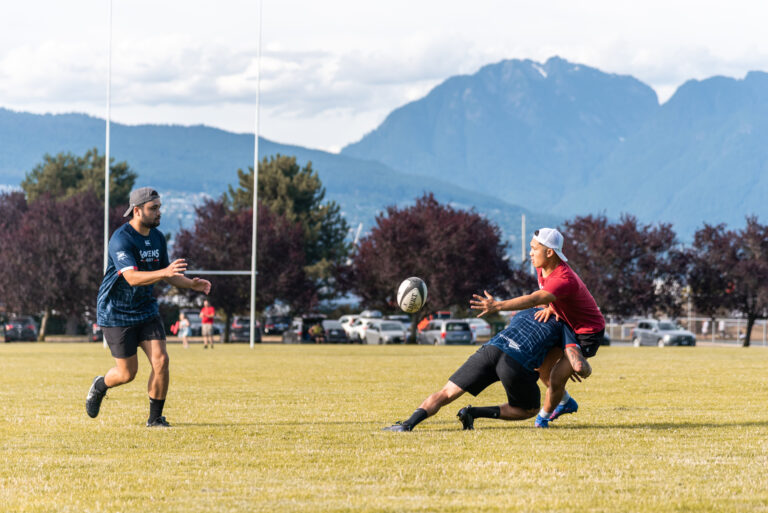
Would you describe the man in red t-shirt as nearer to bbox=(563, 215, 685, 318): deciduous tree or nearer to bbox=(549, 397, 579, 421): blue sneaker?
bbox=(549, 397, 579, 421): blue sneaker

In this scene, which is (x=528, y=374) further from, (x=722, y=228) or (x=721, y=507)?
(x=722, y=228)

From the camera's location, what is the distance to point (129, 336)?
1080 cm

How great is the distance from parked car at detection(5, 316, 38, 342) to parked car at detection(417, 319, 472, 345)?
21.8 metres

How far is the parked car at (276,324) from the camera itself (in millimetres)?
75438

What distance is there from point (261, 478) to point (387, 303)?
53.2 m

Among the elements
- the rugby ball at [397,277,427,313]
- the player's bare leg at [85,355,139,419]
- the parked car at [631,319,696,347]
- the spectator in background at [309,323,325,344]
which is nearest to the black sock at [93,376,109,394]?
the player's bare leg at [85,355,139,419]

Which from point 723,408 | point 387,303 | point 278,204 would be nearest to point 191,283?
point 723,408

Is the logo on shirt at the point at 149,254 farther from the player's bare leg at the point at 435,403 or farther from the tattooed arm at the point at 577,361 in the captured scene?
the tattooed arm at the point at 577,361

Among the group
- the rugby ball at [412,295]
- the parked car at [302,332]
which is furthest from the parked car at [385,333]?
the rugby ball at [412,295]

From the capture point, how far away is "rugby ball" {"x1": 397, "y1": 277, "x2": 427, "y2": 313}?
12781 millimetres

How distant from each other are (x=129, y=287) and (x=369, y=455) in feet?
10.8

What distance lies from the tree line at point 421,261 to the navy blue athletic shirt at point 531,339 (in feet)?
157

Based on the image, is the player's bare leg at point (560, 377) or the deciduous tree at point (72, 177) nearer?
the player's bare leg at point (560, 377)

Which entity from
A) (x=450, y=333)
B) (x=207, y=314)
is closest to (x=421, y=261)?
(x=450, y=333)
